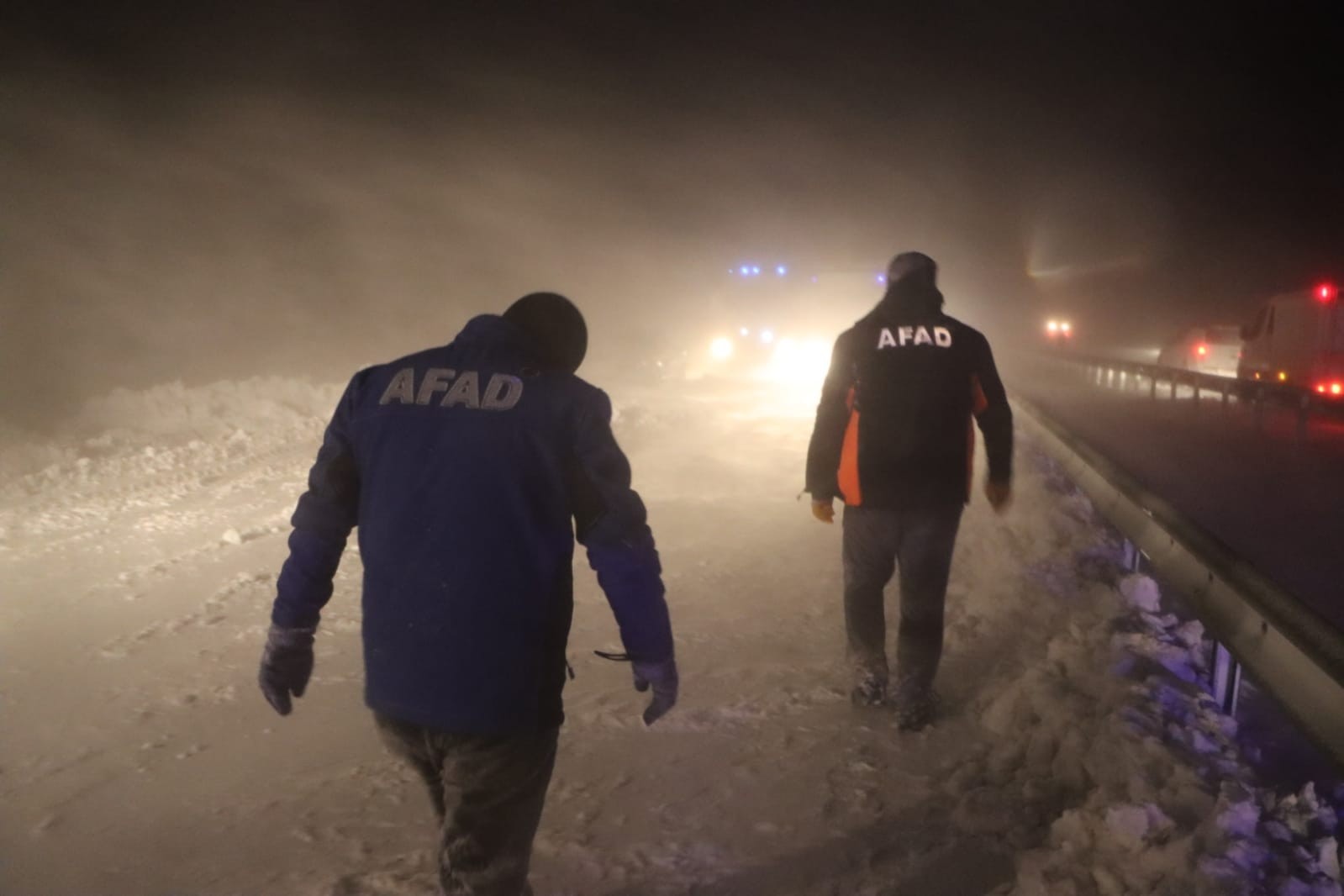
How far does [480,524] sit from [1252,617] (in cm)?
309

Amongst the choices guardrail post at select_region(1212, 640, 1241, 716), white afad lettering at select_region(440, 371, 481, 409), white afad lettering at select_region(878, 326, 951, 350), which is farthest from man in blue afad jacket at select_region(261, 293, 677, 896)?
guardrail post at select_region(1212, 640, 1241, 716)

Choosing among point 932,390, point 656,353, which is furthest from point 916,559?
point 656,353

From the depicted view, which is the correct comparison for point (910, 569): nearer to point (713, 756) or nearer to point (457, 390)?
point (713, 756)

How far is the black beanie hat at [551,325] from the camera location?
247 cm

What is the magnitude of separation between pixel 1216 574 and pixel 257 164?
24223 mm

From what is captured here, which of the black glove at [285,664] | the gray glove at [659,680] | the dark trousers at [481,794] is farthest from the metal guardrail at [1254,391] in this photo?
the black glove at [285,664]

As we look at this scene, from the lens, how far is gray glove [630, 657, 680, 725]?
2506 mm

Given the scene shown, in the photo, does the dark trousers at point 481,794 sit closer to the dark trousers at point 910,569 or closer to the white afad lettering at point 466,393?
the white afad lettering at point 466,393

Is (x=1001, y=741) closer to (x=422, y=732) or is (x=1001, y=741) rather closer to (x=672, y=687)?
(x=672, y=687)

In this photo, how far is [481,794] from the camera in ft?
7.61

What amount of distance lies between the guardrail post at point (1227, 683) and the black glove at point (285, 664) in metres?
3.93

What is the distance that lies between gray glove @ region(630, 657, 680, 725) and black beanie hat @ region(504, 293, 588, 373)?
0.83 metres

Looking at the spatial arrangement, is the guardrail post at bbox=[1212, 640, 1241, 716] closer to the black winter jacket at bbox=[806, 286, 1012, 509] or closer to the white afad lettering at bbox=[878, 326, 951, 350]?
the black winter jacket at bbox=[806, 286, 1012, 509]

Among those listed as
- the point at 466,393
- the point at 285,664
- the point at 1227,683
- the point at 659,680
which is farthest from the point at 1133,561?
the point at 285,664
